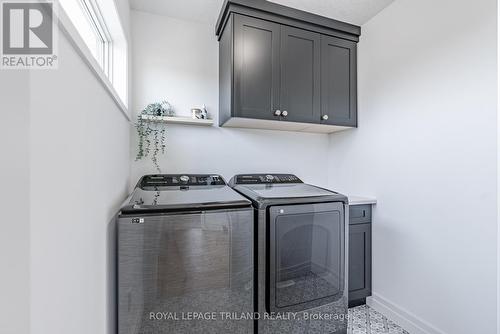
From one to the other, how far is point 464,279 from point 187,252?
1.71 meters

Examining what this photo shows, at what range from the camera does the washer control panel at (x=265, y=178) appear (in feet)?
6.97

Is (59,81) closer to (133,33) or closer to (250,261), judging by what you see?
(250,261)

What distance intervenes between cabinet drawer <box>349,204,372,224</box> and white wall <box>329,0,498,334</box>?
0.07 metres

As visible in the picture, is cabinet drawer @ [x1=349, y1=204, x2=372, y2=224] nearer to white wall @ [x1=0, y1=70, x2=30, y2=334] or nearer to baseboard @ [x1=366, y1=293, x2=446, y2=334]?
baseboard @ [x1=366, y1=293, x2=446, y2=334]

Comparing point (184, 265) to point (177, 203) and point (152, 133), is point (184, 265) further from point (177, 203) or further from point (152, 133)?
point (152, 133)

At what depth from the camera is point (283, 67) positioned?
1.98 m

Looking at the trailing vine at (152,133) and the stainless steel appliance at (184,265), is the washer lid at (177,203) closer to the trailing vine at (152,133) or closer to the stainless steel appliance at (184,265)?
the stainless steel appliance at (184,265)

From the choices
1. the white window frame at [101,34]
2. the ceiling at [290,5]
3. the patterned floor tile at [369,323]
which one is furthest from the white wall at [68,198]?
the patterned floor tile at [369,323]

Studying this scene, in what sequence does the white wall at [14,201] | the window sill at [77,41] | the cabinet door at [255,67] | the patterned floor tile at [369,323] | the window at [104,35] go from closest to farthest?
the white wall at [14,201] < the window sill at [77,41] < the window at [104,35] < the patterned floor tile at [369,323] < the cabinet door at [255,67]

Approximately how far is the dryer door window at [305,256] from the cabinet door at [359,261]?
17.3 inches

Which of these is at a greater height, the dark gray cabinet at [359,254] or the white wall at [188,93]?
the white wall at [188,93]

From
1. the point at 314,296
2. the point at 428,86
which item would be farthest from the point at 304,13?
the point at 314,296

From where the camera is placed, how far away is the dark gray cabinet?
196 cm

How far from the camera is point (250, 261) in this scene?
1.32m
